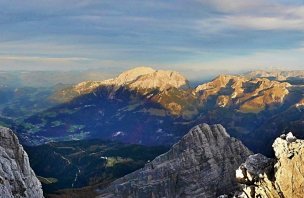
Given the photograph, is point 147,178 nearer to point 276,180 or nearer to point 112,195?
point 112,195

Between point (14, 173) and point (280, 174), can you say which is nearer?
point (280, 174)

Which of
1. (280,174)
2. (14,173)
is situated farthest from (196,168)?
(280,174)

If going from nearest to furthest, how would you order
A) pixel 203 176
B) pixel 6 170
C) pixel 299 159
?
pixel 299 159 < pixel 6 170 < pixel 203 176

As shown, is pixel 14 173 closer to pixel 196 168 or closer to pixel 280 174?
pixel 280 174

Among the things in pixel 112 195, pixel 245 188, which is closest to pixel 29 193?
pixel 245 188

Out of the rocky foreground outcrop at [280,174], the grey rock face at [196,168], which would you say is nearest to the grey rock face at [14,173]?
the rocky foreground outcrop at [280,174]

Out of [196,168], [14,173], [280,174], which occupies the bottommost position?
[196,168]

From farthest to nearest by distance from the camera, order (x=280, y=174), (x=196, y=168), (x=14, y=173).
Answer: (x=196, y=168)
(x=14, y=173)
(x=280, y=174)
